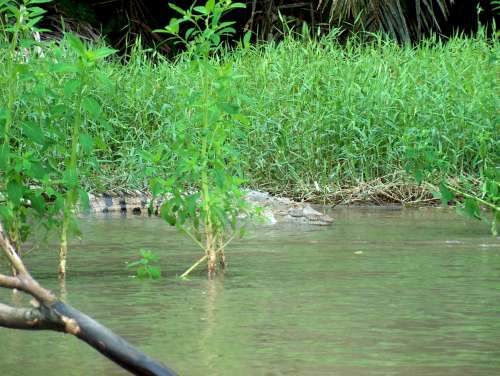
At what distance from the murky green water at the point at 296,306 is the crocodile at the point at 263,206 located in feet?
2.00

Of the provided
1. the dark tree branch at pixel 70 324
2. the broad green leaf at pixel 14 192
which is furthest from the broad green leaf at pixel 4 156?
the dark tree branch at pixel 70 324

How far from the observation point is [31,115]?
30.1ft

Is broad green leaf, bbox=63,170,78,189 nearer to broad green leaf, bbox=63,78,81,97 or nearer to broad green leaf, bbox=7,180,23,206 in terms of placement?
broad green leaf, bbox=7,180,23,206

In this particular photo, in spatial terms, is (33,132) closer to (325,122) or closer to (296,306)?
(296,306)

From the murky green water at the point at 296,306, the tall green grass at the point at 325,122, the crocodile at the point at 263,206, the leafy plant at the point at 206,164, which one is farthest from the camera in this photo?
the tall green grass at the point at 325,122

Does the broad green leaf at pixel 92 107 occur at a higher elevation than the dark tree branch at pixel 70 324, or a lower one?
higher

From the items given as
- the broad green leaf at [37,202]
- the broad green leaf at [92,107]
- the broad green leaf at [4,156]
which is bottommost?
the broad green leaf at [37,202]

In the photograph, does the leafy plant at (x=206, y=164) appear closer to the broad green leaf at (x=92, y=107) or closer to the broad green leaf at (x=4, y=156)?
the broad green leaf at (x=92, y=107)

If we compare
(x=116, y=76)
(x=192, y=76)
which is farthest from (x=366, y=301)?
(x=116, y=76)

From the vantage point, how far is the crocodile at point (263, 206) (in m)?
8.49

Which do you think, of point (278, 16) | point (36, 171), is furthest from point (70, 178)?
point (278, 16)

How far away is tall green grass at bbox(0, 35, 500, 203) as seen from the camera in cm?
1026

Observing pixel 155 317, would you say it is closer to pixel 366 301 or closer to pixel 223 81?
pixel 366 301

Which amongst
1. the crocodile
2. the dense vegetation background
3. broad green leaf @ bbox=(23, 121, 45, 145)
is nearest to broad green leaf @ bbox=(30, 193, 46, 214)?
broad green leaf @ bbox=(23, 121, 45, 145)
